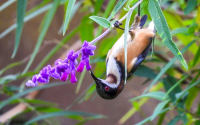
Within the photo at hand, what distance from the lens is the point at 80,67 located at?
0.91 feet

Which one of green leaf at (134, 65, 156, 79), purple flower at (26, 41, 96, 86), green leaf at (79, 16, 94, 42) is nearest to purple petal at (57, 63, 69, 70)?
purple flower at (26, 41, 96, 86)

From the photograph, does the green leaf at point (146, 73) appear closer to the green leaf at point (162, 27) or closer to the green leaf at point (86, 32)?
the green leaf at point (86, 32)

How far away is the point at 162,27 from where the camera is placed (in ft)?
0.88

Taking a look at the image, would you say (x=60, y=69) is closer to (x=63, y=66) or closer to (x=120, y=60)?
(x=63, y=66)

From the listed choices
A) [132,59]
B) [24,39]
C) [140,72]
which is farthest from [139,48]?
[24,39]

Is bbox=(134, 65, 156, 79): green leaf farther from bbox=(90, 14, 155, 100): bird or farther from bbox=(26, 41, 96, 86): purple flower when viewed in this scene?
bbox=(26, 41, 96, 86): purple flower

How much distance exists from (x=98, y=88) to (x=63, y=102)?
1517 mm

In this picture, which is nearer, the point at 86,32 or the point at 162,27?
the point at 162,27

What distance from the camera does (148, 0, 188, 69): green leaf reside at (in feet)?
0.86

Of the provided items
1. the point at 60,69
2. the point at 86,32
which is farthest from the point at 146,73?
the point at 60,69

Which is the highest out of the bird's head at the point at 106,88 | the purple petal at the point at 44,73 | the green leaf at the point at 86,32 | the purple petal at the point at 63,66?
the green leaf at the point at 86,32

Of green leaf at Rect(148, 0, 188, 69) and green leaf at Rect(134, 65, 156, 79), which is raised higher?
green leaf at Rect(148, 0, 188, 69)

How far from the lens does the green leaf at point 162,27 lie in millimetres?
263

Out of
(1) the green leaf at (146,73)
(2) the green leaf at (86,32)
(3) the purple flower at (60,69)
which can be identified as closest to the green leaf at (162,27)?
(3) the purple flower at (60,69)
